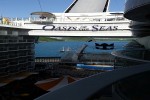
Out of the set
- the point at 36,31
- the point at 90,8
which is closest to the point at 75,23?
the point at 36,31

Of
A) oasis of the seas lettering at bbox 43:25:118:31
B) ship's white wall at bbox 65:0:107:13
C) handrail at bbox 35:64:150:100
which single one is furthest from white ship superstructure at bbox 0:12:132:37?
handrail at bbox 35:64:150:100

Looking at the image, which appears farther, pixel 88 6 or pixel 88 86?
pixel 88 6

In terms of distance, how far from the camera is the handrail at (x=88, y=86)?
16.8 ft

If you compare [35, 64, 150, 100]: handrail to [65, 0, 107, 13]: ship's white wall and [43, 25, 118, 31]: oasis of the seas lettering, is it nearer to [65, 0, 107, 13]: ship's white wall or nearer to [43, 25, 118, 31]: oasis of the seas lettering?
[43, 25, 118, 31]: oasis of the seas lettering

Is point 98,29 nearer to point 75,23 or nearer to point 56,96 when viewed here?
point 75,23

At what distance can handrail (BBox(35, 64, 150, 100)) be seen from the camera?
5.11 metres

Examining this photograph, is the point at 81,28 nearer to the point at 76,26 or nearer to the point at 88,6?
the point at 76,26

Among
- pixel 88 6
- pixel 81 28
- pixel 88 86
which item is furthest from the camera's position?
pixel 88 6

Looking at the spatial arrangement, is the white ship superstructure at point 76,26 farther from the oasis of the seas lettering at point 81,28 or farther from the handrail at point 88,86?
the handrail at point 88,86

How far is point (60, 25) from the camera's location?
176ft

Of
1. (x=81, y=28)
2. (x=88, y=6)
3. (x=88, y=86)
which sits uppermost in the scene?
(x=88, y=6)

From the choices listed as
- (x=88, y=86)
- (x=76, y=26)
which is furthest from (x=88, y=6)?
(x=88, y=86)

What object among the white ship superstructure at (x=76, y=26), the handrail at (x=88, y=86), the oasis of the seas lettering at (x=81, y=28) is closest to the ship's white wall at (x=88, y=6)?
the white ship superstructure at (x=76, y=26)

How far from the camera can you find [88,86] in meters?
5.51
